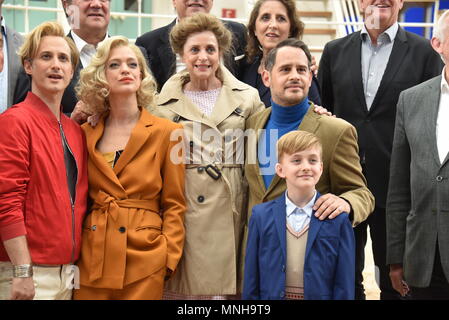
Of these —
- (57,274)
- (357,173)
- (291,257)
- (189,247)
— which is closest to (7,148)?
(57,274)

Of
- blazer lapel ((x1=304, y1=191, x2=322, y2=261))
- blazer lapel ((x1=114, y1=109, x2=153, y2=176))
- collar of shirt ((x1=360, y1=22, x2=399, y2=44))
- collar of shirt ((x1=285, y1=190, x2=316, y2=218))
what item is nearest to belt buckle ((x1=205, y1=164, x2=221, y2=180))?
blazer lapel ((x1=114, y1=109, x2=153, y2=176))

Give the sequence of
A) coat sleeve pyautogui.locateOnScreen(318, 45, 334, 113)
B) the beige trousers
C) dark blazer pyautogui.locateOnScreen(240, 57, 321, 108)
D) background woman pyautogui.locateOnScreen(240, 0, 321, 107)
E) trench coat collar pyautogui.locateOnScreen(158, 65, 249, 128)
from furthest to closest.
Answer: coat sleeve pyautogui.locateOnScreen(318, 45, 334, 113) → background woman pyautogui.locateOnScreen(240, 0, 321, 107) → dark blazer pyautogui.locateOnScreen(240, 57, 321, 108) → trench coat collar pyautogui.locateOnScreen(158, 65, 249, 128) → the beige trousers

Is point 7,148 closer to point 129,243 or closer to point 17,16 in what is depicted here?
point 129,243

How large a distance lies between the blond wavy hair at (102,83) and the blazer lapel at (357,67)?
110cm

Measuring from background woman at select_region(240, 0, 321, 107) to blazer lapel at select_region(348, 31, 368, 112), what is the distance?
0.25 m

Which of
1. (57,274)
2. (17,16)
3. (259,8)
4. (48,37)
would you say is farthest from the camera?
(17,16)

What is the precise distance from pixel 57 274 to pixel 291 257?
86 cm

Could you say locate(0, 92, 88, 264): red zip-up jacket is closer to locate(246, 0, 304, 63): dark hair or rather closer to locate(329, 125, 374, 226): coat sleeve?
locate(329, 125, 374, 226): coat sleeve

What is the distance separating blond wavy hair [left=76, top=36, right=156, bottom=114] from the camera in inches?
104

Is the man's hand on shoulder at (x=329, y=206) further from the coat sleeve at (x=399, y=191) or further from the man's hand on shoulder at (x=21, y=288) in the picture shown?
the man's hand on shoulder at (x=21, y=288)

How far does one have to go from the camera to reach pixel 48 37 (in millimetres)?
2621

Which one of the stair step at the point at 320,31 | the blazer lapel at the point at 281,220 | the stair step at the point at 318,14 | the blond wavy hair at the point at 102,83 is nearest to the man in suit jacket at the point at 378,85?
the blazer lapel at the point at 281,220

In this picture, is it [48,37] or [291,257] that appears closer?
[291,257]
